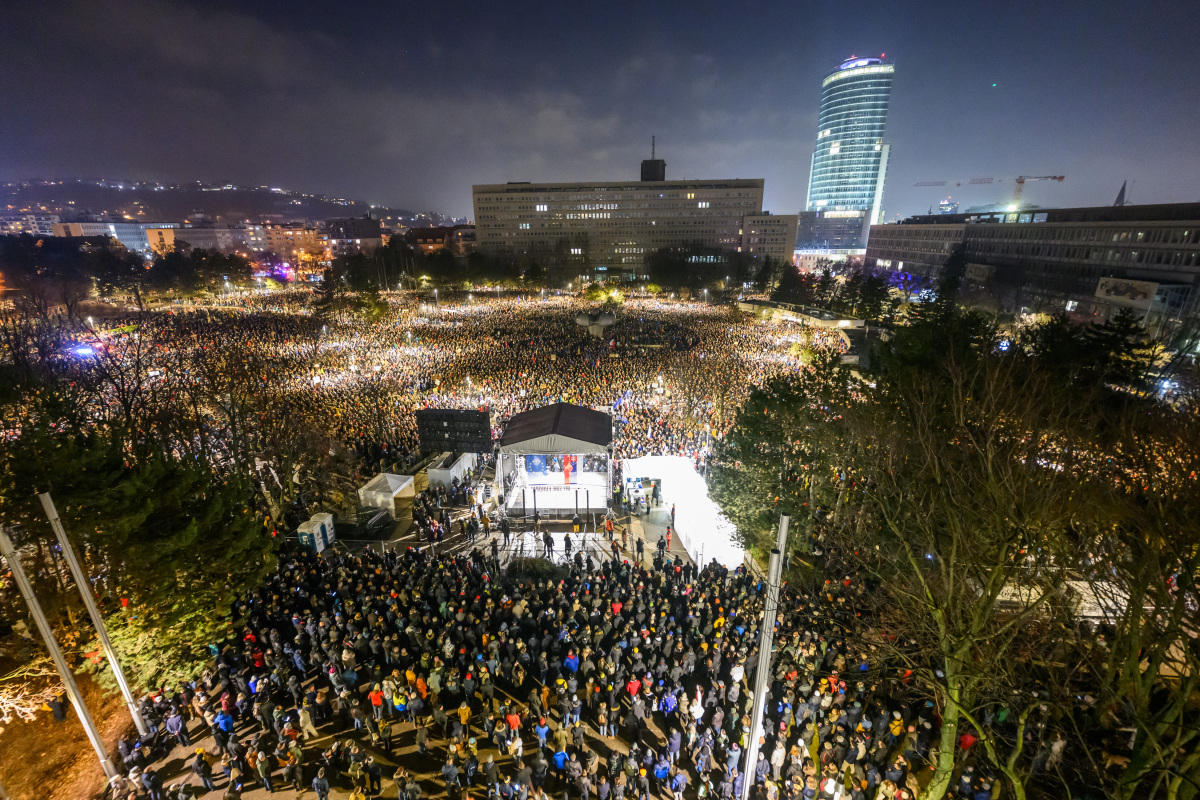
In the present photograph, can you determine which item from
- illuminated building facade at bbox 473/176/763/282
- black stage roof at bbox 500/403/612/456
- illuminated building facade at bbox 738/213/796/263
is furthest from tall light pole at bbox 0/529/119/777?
illuminated building facade at bbox 738/213/796/263

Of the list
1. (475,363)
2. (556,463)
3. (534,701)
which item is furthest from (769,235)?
(534,701)

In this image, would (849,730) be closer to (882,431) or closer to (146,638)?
(882,431)

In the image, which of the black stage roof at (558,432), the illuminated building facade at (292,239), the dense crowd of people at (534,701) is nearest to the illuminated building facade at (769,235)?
the black stage roof at (558,432)

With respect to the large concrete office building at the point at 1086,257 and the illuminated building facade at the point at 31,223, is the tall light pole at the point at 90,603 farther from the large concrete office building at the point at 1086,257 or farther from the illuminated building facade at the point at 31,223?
the illuminated building facade at the point at 31,223

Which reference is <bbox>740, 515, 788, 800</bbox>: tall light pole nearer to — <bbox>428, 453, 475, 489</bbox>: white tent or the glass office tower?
<bbox>428, 453, 475, 489</bbox>: white tent

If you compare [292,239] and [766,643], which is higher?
[292,239]

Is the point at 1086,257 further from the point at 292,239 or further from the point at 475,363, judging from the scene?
the point at 292,239

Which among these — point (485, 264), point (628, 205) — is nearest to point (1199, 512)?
point (485, 264)

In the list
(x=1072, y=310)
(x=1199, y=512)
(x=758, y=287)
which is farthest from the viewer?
(x=758, y=287)
